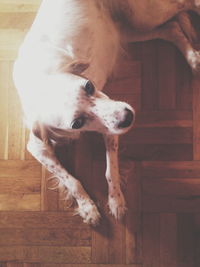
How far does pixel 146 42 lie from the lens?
2.23 meters

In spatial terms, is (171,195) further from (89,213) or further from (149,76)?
(149,76)

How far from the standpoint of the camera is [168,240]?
202cm

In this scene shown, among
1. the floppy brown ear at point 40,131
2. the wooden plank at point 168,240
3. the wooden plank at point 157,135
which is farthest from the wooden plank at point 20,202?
the wooden plank at point 168,240

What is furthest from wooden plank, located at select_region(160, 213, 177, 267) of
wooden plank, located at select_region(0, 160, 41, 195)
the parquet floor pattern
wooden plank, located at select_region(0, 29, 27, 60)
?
wooden plank, located at select_region(0, 29, 27, 60)

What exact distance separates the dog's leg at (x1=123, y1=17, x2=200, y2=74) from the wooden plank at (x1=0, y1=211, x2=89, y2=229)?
1151mm

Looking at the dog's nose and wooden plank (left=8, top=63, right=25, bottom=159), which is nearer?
the dog's nose

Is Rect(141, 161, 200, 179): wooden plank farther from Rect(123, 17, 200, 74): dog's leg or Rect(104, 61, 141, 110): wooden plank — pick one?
Rect(123, 17, 200, 74): dog's leg

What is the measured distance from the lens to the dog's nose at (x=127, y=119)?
163cm

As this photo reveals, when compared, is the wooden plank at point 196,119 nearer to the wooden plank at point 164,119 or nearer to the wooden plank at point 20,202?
the wooden plank at point 164,119

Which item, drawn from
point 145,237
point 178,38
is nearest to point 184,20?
point 178,38

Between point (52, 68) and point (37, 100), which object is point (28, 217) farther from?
point (52, 68)

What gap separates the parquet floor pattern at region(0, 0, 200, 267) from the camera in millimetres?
2027

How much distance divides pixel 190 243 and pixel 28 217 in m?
0.96

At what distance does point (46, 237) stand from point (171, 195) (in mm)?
779
